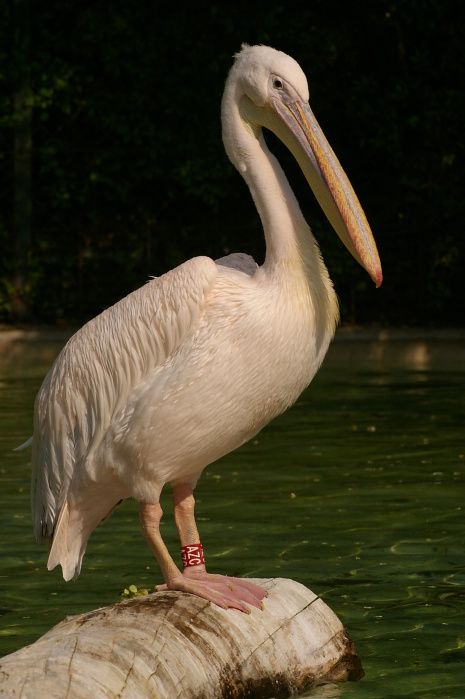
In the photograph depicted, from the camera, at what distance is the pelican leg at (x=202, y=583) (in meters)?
4.10

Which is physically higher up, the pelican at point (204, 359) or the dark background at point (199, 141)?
the dark background at point (199, 141)

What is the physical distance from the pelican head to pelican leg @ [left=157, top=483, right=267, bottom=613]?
1.00 meters

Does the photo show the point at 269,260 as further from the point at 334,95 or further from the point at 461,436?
A: the point at 334,95

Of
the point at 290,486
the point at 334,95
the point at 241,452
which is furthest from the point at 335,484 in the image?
the point at 334,95

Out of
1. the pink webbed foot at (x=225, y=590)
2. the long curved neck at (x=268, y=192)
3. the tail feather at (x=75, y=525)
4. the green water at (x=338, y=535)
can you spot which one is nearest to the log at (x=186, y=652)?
the pink webbed foot at (x=225, y=590)

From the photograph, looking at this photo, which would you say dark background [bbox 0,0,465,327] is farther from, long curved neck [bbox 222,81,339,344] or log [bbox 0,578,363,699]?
log [bbox 0,578,363,699]

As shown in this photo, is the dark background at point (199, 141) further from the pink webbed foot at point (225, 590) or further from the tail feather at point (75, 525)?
the pink webbed foot at point (225, 590)

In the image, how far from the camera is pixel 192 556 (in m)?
4.34

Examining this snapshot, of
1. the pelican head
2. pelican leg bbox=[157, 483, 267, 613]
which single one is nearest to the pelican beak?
the pelican head

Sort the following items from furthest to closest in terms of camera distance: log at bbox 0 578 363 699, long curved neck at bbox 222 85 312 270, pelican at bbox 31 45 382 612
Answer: long curved neck at bbox 222 85 312 270 < pelican at bbox 31 45 382 612 < log at bbox 0 578 363 699

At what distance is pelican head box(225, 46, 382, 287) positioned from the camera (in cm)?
410

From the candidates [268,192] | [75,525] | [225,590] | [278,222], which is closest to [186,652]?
[225,590]

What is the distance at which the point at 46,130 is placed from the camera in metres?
14.4

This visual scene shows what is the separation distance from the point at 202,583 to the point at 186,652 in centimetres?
39
